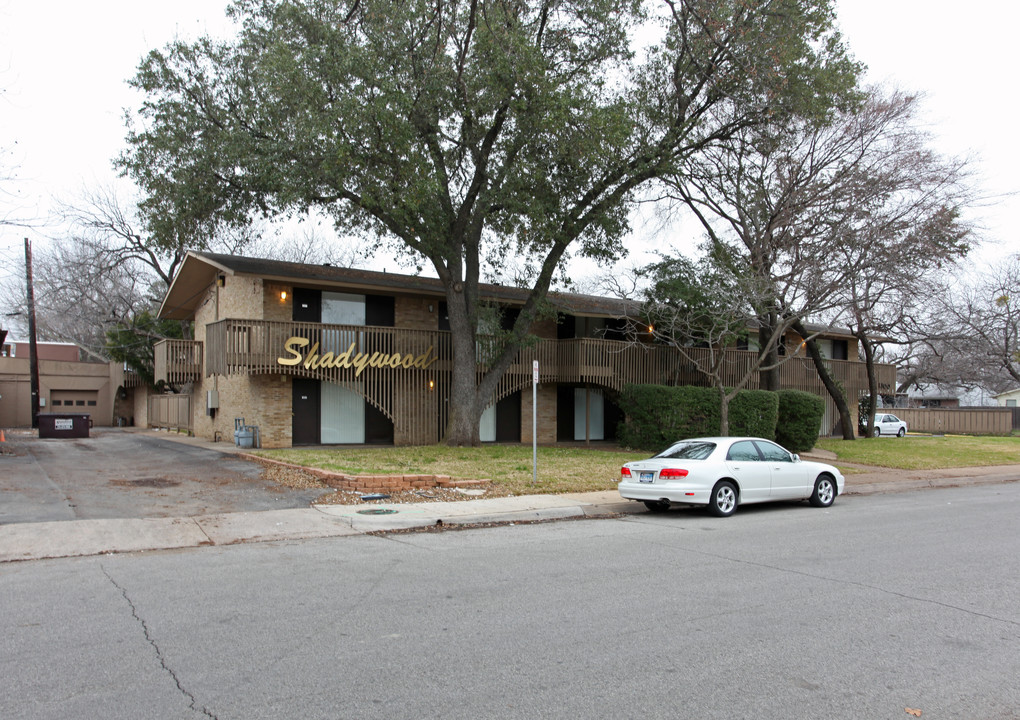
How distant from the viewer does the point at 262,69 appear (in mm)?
17953

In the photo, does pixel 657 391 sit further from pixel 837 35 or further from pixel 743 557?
pixel 743 557

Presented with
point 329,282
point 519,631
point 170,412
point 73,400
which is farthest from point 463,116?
point 73,400

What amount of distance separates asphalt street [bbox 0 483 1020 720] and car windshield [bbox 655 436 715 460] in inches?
118

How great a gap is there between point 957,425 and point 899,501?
3687 cm

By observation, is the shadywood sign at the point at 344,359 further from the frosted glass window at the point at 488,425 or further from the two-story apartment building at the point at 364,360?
the frosted glass window at the point at 488,425

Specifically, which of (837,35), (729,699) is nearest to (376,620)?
(729,699)

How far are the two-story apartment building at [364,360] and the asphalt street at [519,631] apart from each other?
1276 cm

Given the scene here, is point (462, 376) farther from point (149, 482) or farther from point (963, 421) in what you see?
point (963, 421)

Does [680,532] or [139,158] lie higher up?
[139,158]

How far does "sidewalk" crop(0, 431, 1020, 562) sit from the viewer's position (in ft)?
30.2

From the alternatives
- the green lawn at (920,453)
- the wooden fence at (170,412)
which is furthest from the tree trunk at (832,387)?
the wooden fence at (170,412)

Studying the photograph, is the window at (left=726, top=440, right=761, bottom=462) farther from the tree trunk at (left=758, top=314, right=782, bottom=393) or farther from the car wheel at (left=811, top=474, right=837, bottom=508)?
the tree trunk at (left=758, top=314, right=782, bottom=393)

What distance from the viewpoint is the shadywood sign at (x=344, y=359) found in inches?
832

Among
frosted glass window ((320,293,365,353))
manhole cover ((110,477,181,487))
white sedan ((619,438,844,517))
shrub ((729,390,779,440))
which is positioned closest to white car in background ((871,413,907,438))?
shrub ((729,390,779,440))
